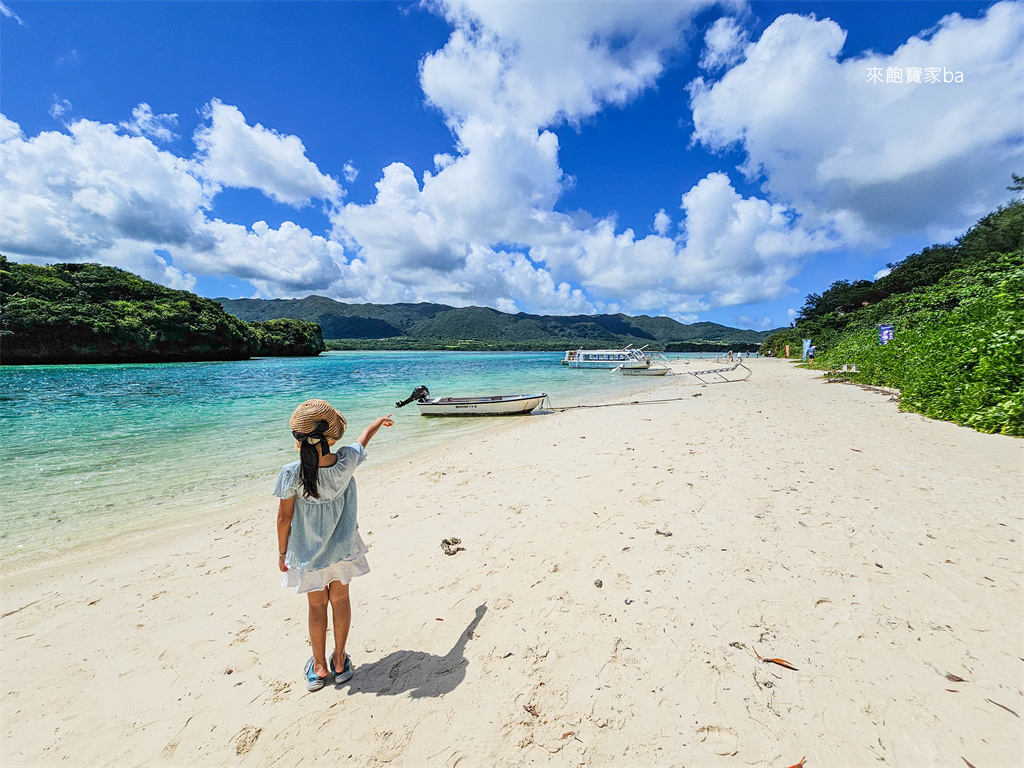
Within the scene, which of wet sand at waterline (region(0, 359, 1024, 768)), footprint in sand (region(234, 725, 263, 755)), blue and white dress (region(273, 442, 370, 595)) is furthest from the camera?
blue and white dress (region(273, 442, 370, 595))

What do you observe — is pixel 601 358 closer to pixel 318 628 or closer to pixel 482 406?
pixel 482 406

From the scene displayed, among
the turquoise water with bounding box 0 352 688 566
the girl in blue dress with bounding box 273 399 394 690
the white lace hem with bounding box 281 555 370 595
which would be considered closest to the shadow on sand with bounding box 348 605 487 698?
the girl in blue dress with bounding box 273 399 394 690

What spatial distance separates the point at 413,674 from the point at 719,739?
231cm

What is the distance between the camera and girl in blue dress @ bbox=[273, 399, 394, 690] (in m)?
2.89

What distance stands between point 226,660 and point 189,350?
9794 centimetres

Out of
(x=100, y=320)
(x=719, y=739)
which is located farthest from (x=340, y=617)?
(x=100, y=320)

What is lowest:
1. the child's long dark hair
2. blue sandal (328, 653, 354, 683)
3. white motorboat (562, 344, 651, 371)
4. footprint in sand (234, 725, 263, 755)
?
footprint in sand (234, 725, 263, 755)

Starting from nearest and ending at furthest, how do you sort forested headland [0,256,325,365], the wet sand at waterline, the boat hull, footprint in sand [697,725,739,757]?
footprint in sand [697,725,739,757] < the wet sand at waterline < the boat hull < forested headland [0,256,325,365]

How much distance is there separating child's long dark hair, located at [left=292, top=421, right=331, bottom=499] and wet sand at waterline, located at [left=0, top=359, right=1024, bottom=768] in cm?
173

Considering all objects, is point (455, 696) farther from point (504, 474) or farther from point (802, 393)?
point (802, 393)

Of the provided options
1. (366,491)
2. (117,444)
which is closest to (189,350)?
(117,444)

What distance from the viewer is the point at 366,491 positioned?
8.32 metres

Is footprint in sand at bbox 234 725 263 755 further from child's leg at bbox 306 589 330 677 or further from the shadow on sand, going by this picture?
the shadow on sand

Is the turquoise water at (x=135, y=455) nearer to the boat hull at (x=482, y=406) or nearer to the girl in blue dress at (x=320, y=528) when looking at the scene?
the boat hull at (x=482, y=406)
